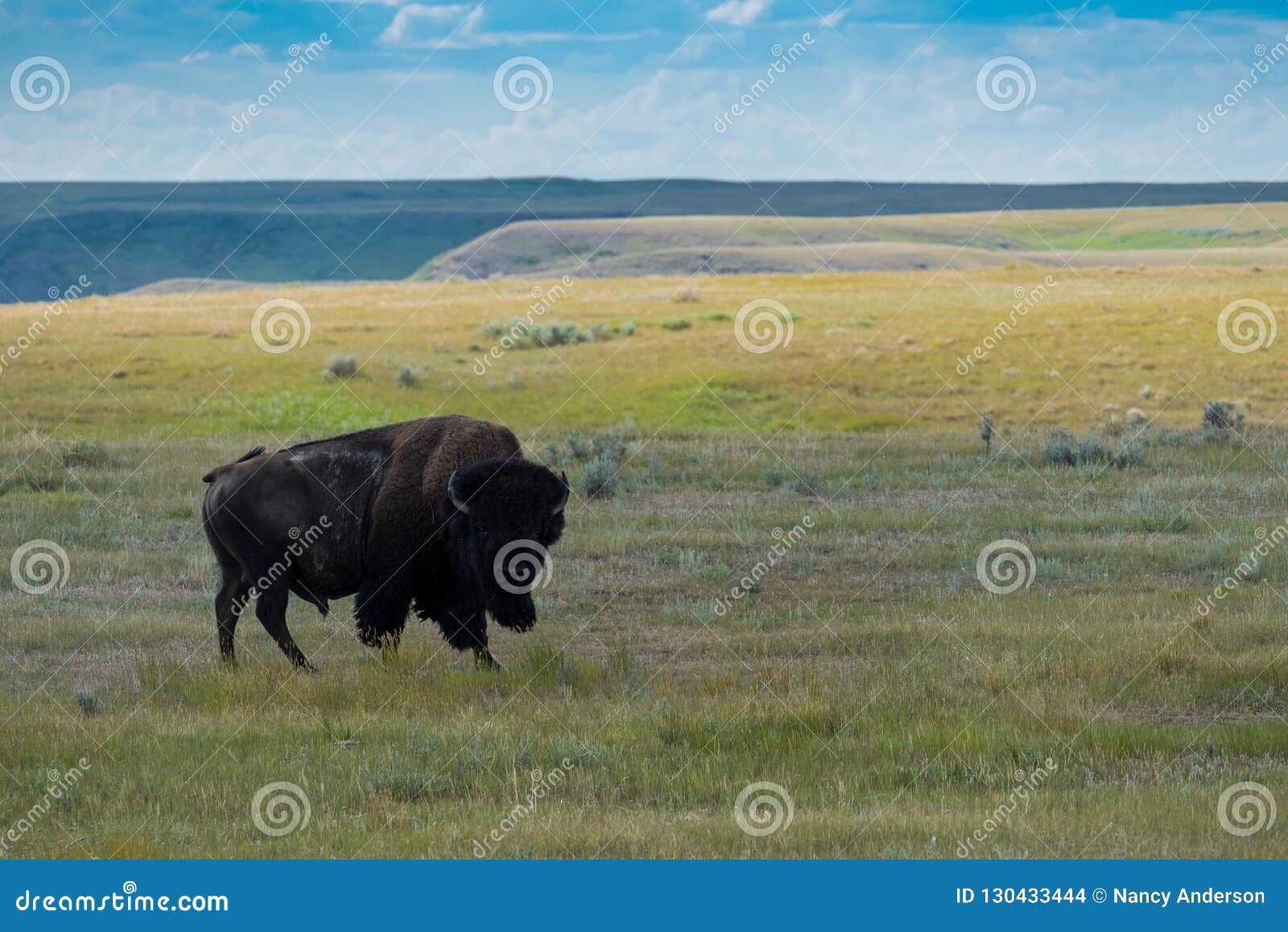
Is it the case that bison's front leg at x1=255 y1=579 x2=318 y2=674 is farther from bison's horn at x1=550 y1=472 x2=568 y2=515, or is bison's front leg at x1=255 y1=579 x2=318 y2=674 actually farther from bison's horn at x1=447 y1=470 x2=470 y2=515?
bison's horn at x1=550 y1=472 x2=568 y2=515

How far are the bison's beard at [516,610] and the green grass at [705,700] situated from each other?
0.57 meters

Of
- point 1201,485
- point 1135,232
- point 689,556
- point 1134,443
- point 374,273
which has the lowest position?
point 689,556

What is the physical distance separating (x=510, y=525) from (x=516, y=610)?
56 centimetres

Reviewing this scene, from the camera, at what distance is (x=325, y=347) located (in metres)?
40.2

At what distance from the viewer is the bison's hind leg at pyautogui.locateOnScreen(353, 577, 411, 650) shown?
10.3 metres

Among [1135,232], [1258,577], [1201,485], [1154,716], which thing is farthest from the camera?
[1135,232]

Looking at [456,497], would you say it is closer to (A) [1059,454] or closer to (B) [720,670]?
(B) [720,670]

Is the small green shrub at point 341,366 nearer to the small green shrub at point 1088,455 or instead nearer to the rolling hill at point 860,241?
the small green shrub at point 1088,455

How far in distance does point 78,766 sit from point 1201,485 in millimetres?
15189

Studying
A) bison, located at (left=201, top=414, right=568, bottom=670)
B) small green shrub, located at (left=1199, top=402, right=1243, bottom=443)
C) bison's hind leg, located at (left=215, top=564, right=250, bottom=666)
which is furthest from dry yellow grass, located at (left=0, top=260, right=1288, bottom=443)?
bison, located at (left=201, top=414, right=568, bottom=670)

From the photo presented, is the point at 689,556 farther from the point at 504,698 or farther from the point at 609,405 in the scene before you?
the point at 609,405

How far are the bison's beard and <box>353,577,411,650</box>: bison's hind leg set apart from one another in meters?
1.44

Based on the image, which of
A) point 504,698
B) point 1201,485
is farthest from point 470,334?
point 504,698

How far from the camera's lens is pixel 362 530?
10.6 meters
